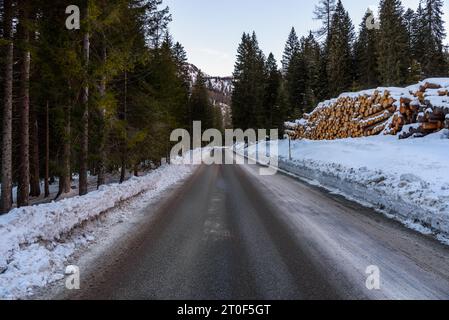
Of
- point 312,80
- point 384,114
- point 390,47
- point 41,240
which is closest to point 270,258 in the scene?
point 41,240

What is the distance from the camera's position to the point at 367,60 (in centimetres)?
4091

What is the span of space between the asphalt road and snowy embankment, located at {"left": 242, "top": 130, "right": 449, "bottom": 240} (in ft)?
1.86

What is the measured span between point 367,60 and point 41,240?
43.8m

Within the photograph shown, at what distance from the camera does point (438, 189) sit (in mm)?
7215

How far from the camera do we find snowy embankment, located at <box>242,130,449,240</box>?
6.66m

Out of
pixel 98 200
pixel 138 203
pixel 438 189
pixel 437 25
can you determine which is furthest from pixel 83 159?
pixel 437 25

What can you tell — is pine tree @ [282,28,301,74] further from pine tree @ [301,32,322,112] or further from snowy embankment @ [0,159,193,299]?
snowy embankment @ [0,159,193,299]

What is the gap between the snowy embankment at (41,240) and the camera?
4.06 metres

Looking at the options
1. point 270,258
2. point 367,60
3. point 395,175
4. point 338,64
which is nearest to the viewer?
point 270,258

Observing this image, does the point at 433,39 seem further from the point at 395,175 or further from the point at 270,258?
the point at 270,258

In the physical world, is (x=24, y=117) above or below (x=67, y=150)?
above

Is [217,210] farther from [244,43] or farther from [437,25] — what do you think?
[437,25]

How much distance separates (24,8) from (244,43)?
1971 inches

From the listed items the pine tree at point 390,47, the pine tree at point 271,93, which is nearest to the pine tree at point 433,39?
the pine tree at point 390,47
